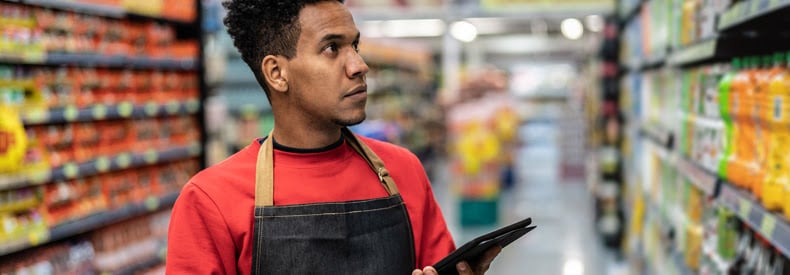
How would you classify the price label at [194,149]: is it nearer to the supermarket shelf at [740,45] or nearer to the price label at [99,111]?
the price label at [99,111]

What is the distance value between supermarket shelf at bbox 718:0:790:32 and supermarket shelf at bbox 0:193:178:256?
3.02 m

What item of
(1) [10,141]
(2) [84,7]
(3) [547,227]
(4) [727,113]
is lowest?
(3) [547,227]

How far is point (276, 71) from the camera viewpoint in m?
1.64

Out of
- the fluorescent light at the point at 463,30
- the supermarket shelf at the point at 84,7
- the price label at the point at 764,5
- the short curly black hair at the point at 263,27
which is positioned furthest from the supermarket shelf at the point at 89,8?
the fluorescent light at the point at 463,30

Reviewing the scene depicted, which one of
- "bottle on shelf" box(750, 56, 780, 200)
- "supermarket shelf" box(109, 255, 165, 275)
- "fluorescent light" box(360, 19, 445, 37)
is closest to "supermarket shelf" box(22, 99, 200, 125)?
"supermarket shelf" box(109, 255, 165, 275)

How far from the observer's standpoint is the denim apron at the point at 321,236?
5.08ft

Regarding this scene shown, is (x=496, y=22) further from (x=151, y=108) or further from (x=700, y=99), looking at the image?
(x=700, y=99)

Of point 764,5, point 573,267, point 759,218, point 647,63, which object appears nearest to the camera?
point 764,5

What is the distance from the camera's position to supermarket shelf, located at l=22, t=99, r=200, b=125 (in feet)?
13.0

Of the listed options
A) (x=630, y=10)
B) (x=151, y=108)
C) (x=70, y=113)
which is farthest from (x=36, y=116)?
(x=630, y=10)

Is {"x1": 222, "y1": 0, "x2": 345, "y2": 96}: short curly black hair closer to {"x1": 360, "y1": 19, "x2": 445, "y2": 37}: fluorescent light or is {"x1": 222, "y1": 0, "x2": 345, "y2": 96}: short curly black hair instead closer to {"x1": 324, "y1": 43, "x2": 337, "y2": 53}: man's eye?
{"x1": 324, "y1": 43, "x2": 337, "y2": 53}: man's eye

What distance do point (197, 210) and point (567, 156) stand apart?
12557 millimetres

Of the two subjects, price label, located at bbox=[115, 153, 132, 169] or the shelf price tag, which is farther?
the shelf price tag

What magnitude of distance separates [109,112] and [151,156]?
1.60 feet
